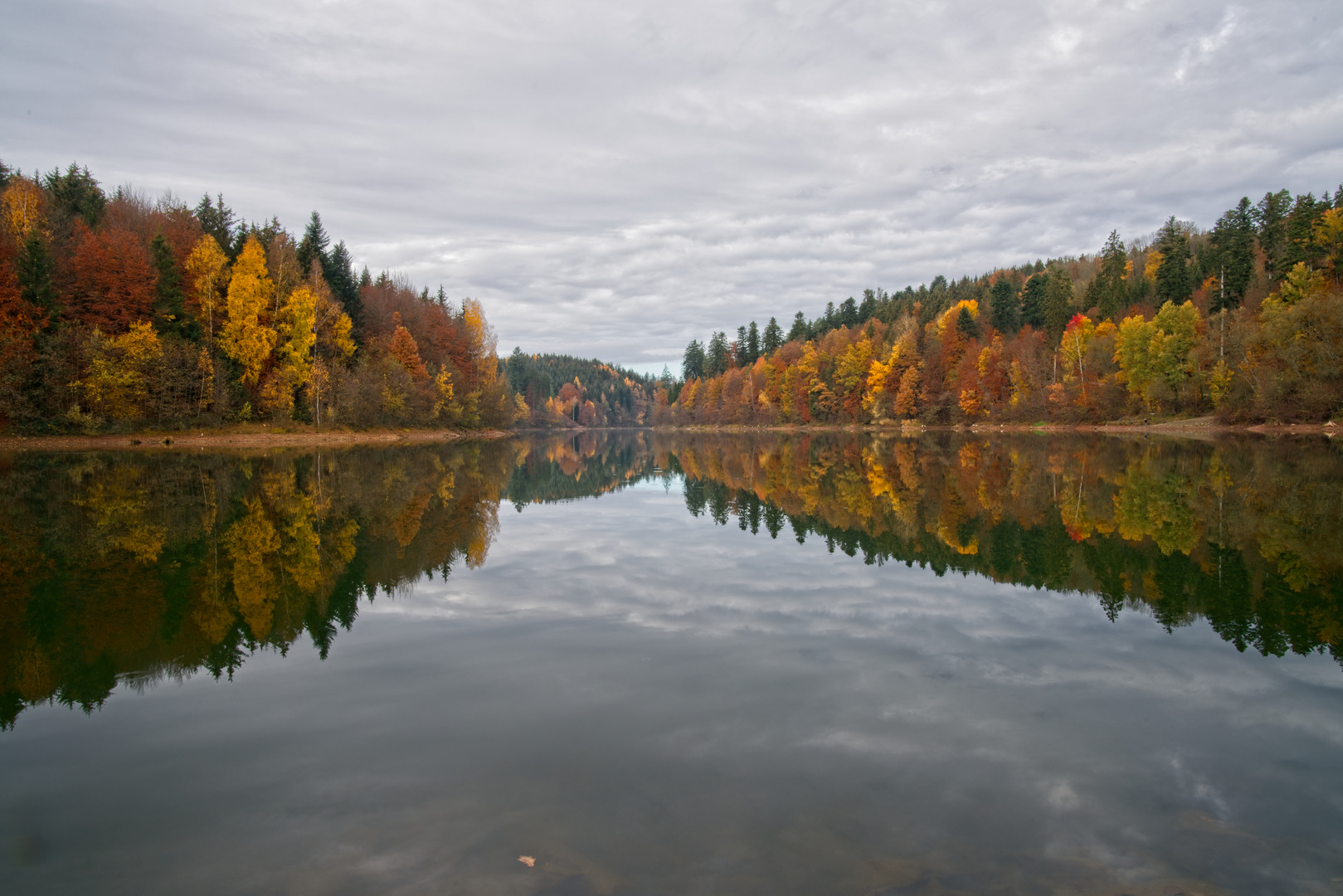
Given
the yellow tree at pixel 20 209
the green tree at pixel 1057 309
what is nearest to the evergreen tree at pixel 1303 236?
the green tree at pixel 1057 309

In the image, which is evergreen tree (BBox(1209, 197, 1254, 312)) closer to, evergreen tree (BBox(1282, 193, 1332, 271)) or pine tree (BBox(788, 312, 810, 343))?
evergreen tree (BBox(1282, 193, 1332, 271))

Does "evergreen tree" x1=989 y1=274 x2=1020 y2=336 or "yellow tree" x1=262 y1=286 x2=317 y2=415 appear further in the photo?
"evergreen tree" x1=989 y1=274 x2=1020 y2=336

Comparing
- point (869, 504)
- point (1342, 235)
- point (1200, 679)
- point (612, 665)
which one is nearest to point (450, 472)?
point (869, 504)

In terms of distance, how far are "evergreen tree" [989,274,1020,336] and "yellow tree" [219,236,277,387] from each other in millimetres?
72319

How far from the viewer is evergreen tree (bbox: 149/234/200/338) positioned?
44.4 metres

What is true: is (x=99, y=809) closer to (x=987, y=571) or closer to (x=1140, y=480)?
(x=987, y=571)

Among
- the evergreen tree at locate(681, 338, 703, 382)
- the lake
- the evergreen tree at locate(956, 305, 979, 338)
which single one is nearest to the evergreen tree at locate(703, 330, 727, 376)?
the evergreen tree at locate(681, 338, 703, 382)

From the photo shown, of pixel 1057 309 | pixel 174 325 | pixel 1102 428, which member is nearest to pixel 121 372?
pixel 174 325

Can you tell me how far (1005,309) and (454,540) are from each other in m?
81.6

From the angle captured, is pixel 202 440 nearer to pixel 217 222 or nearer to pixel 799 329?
pixel 217 222

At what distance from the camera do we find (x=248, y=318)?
Result: 153 ft

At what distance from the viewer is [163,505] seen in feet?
52.3

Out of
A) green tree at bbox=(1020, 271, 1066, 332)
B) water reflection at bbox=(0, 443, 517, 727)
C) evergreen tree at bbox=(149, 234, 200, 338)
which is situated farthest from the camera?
green tree at bbox=(1020, 271, 1066, 332)

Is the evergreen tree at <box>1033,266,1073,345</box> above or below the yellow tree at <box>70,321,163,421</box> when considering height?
above
